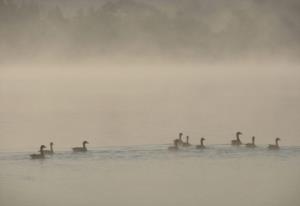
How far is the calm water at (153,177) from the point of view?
379 cm

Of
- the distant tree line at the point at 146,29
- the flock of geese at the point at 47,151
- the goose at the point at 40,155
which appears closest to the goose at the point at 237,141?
the distant tree line at the point at 146,29

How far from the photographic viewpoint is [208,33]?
390 cm

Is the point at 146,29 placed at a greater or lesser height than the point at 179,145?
greater

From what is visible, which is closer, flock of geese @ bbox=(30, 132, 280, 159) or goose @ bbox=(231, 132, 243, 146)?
flock of geese @ bbox=(30, 132, 280, 159)

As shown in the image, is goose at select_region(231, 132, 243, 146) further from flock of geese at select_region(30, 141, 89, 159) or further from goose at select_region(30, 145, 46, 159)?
goose at select_region(30, 145, 46, 159)

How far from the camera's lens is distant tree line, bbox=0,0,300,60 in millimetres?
3777

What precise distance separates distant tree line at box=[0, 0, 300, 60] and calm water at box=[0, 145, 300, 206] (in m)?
0.55

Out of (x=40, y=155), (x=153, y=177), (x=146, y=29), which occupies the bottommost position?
(x=153, y=177)

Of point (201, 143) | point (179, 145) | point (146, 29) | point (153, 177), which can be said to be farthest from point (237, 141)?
point (146, 29)

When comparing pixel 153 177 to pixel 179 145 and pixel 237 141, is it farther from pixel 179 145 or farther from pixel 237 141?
pixel 237 141

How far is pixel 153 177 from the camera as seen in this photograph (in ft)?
12.7

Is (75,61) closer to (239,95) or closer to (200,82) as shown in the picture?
(200,82)

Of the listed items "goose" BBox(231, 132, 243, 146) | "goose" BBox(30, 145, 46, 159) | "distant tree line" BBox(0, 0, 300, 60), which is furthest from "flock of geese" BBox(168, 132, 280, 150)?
"goose" BBox(30, 145, 46, 159)

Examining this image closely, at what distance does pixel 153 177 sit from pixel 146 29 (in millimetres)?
814
